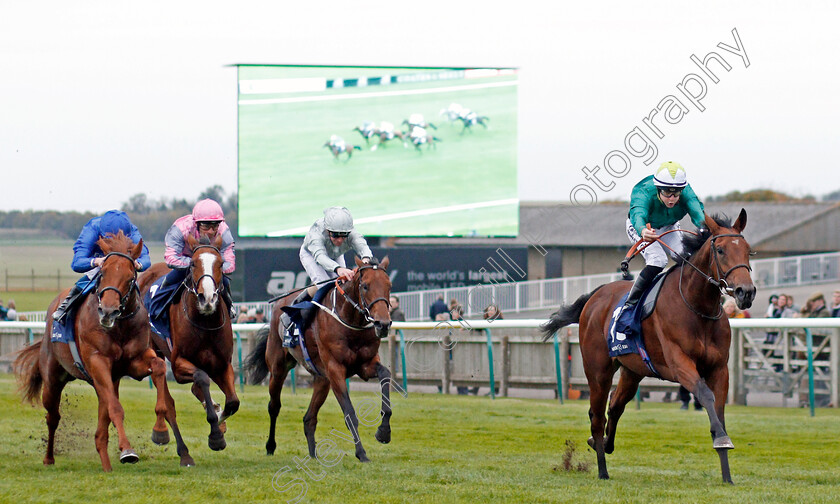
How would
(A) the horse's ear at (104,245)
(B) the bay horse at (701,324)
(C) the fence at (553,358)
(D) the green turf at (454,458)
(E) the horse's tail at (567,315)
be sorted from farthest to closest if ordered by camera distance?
(C) the fence at (553,358) < (E) the horse's tail at (567,315) < (A) the horse's ear at (104,245) < (B) the bay horse at (701,324) < (D) the green turf at (454,458)

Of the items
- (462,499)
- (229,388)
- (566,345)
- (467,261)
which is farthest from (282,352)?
(467,261)

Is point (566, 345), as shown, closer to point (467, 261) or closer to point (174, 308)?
point (174, 308)

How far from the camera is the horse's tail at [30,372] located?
8273mm

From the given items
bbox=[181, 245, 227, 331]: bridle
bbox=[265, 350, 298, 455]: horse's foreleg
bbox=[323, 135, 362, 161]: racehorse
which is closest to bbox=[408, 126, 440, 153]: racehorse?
bbox=[323, 135, 362, 161]: racehorse

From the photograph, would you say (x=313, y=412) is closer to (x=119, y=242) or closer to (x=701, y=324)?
(x=119, y=242)

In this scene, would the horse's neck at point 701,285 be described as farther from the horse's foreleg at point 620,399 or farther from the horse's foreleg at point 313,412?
the horse's foreleg at point 313,412

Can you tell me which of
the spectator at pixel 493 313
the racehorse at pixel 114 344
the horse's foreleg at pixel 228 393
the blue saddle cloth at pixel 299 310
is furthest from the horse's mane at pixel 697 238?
the spectator at pixel 493 313

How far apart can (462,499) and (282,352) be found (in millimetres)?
3211

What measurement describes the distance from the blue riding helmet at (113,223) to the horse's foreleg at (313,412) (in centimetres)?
187

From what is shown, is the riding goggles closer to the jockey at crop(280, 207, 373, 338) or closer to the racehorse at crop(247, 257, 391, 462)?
the racehorse at crop(247, 257, 391, 462)

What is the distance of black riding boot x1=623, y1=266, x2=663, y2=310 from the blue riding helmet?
3542 mm

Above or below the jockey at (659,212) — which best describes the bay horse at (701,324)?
below

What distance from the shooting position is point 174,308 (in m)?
7.88

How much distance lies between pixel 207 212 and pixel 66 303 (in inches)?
45.3
